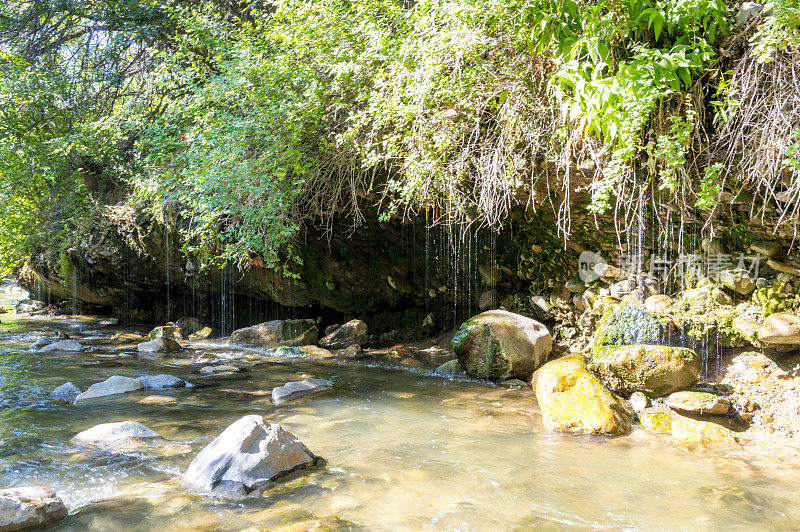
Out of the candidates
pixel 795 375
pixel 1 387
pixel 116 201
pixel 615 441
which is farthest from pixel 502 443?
pixel 116 201

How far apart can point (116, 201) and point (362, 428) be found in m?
9.26

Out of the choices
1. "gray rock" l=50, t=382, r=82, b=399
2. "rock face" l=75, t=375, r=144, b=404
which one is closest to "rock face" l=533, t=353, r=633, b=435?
"rock face" l=75, t=375, r=144, b=404

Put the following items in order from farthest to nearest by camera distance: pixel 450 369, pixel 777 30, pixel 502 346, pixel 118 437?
pixel 450 369 → pixel 502 346 → pixel 118 437 → pixel 777 30

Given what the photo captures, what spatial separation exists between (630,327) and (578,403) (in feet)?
5.88

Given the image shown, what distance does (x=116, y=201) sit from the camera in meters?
11.4

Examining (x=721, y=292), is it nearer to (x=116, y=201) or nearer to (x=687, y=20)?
(x=687, y=20)

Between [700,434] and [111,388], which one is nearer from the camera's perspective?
[700,434]

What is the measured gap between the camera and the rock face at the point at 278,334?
33.4 ft

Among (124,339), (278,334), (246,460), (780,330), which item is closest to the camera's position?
(246,460)

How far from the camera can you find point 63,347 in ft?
31.8

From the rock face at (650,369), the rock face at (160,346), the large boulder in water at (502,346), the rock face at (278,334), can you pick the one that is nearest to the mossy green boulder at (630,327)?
the rock face at (650,369)

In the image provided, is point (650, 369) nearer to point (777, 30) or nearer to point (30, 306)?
point (777, 30)

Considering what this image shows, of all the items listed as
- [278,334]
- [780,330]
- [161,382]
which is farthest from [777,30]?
[278,334]

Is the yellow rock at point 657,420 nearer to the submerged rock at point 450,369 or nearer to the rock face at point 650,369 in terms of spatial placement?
the rock face at point 650,369
